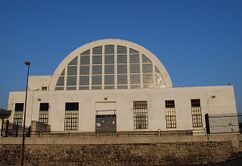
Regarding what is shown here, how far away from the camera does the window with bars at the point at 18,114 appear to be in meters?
34.2

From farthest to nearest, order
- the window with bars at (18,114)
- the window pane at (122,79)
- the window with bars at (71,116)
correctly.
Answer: the window pane at (122,79) < the window with bars at (18,114) < the window with bars at (71,116)

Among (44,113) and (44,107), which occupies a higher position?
(44,107)

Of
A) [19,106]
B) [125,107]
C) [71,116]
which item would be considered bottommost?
[71,116]

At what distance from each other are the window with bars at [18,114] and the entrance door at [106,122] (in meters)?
9.55

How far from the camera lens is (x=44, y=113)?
3406 cm

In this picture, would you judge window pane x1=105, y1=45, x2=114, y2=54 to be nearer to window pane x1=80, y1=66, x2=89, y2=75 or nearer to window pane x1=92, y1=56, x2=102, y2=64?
window pane x1=92, y1=56, x2=102, y2=64

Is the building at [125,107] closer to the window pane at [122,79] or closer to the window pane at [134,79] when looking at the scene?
the window pane at [122,79]

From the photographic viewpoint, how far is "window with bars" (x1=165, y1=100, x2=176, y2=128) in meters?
32.7

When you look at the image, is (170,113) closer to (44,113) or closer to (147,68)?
(147,68)

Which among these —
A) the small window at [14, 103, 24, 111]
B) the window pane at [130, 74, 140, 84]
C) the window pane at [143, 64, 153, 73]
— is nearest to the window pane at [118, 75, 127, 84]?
the window pane at [130, 74, 140, 84]

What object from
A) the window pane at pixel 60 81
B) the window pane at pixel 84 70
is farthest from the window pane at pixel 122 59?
the window pane at pixel 60 81

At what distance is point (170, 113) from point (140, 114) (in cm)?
359

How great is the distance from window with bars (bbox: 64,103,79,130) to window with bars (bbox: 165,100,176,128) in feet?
35.4

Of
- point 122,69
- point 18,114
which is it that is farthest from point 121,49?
point 18,114
